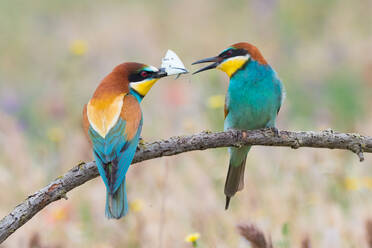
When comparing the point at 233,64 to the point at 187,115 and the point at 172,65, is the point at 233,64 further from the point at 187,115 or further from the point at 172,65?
the point at 187,115

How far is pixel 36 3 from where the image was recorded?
31.1ft

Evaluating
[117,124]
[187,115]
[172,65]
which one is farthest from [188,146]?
[187,115]

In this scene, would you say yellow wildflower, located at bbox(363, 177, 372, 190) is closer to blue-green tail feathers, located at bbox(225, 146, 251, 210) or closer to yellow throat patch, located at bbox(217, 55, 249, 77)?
blue-green tail feathers, located at bbox(225, 146, 251, 210)

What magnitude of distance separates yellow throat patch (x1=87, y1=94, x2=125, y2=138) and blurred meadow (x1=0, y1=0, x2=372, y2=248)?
1.96 feet

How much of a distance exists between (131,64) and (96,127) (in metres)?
0.41

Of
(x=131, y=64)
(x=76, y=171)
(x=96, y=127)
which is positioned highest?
(x=131, y=64)

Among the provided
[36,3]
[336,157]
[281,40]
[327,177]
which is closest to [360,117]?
[336,157]

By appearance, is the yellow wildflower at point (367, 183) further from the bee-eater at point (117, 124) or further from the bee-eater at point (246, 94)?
the bee-eater at point (117, 124)

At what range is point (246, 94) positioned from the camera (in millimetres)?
3344

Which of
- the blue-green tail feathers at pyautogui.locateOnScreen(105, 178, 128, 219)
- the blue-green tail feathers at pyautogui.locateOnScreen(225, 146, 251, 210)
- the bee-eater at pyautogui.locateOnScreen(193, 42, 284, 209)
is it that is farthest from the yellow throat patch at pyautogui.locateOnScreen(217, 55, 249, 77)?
the blue-green tail feathers at pyautogui.locateOnScreen(105, 178, 128, 219)

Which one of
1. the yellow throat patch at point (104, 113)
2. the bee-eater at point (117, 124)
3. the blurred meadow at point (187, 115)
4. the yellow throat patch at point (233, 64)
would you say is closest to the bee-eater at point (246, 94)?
the yellow throat patch at point (233, 64)

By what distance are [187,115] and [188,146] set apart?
3.34m

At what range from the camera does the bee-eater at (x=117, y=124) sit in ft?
8.36

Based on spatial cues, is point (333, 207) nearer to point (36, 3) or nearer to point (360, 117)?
point (360, 117)
